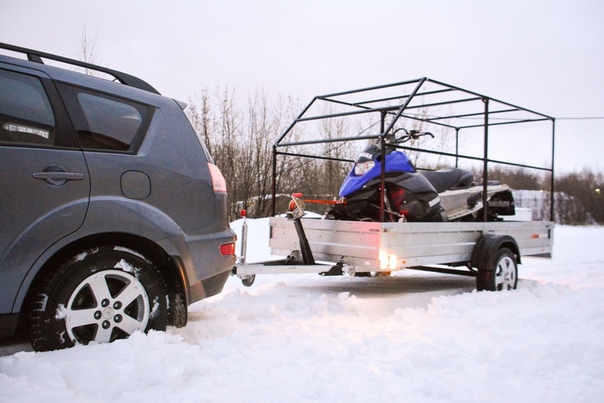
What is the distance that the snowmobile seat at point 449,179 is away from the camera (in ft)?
24.5

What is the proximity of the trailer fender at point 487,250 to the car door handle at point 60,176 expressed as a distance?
15.5 feet

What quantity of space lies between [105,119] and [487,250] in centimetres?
467

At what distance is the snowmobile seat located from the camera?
746 cm

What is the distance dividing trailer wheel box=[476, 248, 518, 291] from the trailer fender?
Answer: 0.15ft

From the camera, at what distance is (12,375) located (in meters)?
2.78

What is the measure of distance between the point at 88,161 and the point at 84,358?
1170 mm

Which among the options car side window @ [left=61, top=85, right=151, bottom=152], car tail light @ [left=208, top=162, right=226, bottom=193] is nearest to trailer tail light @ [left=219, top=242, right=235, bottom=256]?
car tail light @ [left=208, top=162, right=226, bottom=193]

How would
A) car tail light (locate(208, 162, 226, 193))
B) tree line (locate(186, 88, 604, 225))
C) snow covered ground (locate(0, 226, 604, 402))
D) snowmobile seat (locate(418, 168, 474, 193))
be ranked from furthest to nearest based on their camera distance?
1. tree line (locate(186, 88, 604, 225))
2. snowmobile seat (locate(418, 168, 474, 193))
3. car tail light (locate(208, 162, 226, 193))
4. snow covered ground (locate(0, 226, 604, 402))

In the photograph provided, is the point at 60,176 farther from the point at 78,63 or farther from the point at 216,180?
the point at 216,180

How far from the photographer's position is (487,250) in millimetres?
6285

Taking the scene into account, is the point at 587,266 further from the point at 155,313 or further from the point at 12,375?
the point at 12,375

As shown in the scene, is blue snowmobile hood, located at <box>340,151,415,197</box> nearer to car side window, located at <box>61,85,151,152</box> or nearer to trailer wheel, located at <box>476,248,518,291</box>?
trailer wheel, located at <box>476,248,518,291</box>

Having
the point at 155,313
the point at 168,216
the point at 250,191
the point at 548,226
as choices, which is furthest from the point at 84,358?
the point at 250,191

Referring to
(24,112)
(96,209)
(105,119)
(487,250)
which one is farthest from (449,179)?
(24,112)
